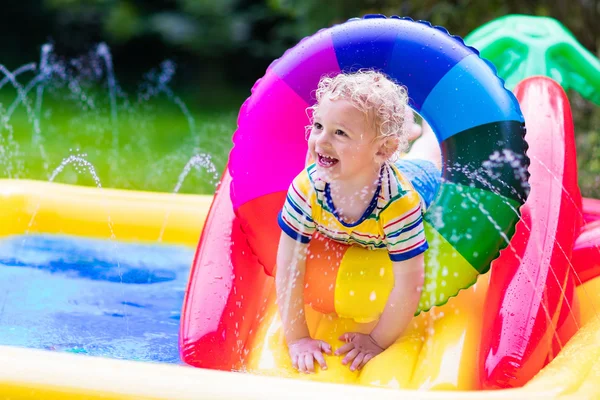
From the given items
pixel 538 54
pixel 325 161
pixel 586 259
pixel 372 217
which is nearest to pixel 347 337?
pixel 372 217

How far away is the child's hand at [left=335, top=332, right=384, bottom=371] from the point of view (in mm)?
2234

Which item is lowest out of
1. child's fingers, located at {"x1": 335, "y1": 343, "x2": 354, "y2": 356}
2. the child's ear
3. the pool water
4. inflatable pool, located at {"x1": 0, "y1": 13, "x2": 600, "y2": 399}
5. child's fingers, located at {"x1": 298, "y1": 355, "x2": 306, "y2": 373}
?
the pool water

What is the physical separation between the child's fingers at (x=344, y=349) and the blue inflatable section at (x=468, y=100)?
0.62 m

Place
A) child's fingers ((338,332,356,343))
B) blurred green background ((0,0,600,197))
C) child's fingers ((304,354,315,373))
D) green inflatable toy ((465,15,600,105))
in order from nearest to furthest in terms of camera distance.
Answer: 1. child's fingers ((304,354,315,373))
2. child's fingers ((338,332,356,343))
3. green inflatable toy ((465,15,600,105))
4. blurred green background ((0,0,600,197))

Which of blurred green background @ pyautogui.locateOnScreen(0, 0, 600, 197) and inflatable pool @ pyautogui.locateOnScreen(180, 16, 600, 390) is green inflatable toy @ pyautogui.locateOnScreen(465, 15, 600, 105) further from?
blurred green background @ pyautogui.locateOnScreen(0, 0, 600, 197)

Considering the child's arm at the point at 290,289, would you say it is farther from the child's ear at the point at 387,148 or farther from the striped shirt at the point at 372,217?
the child's ear at the point at 387,148

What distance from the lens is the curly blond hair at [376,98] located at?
2.12 metres

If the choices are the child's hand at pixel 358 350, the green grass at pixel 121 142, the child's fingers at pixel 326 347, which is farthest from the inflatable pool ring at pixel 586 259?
the green grass at pixel 121 142

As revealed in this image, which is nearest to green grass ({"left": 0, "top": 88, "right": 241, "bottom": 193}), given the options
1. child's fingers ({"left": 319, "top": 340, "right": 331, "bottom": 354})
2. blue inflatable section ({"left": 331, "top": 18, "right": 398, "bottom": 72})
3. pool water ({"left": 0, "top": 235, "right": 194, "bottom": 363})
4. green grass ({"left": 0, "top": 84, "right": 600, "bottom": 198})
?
green grass ({"left": 0, "top": 84, "right": 600, "bottom": 198})

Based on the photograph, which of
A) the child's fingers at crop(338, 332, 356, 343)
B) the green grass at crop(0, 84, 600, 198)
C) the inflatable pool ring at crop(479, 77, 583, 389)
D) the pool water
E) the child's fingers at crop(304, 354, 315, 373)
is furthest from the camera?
the green grass at crop(0, 84, 600, 198)

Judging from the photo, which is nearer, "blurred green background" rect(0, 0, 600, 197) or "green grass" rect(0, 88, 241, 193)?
"green grass" rect(0, 88, 241, 193)

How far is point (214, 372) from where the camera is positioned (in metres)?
1.91

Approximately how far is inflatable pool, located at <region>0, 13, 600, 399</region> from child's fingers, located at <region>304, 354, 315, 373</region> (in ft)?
0.09

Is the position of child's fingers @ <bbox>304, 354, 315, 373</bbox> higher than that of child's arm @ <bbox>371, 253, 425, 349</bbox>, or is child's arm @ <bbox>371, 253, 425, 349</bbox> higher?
child's arm @ <bbox>371, 253, 425, 349</bbox>
